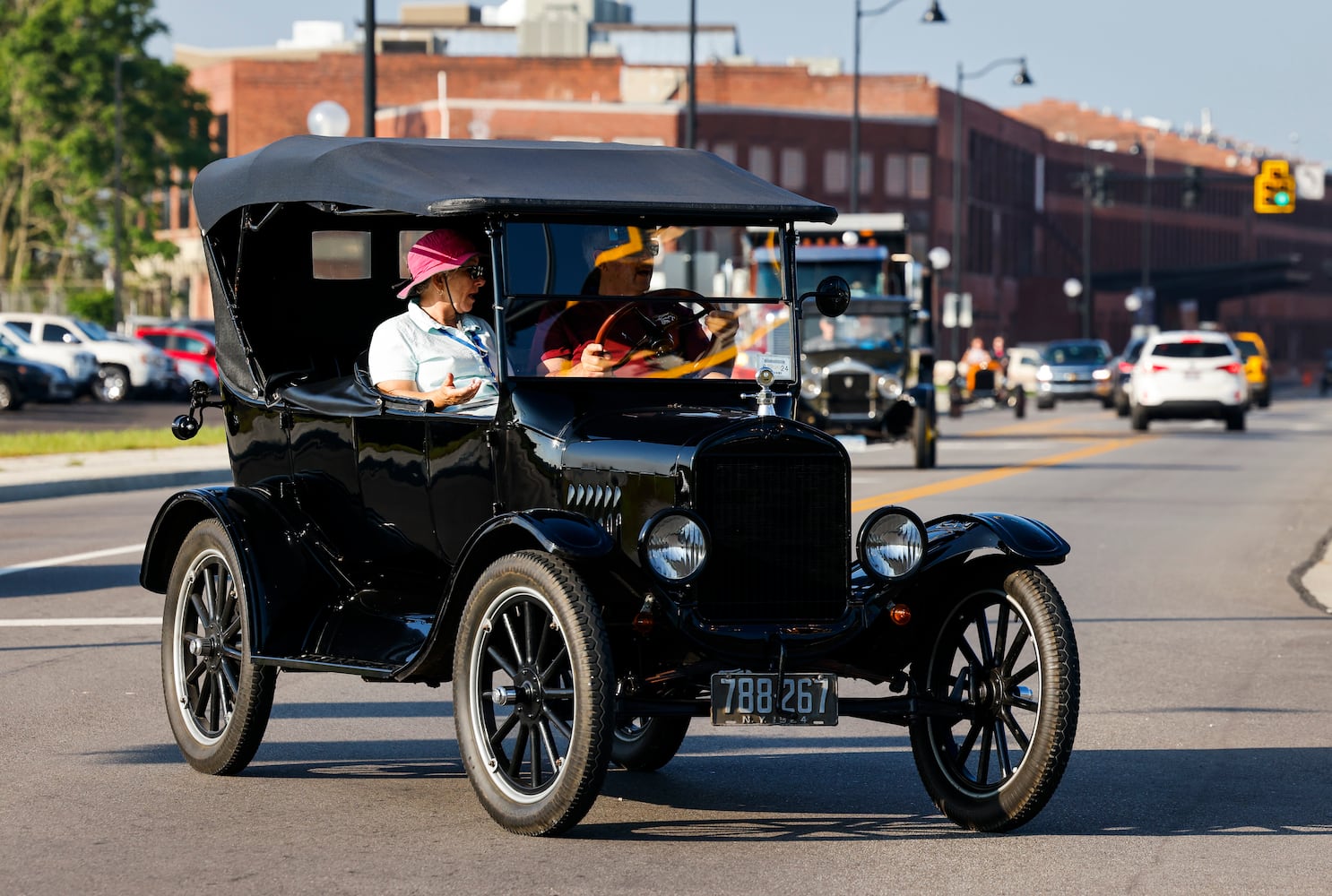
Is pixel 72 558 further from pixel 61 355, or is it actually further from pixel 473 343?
pixel 61 355

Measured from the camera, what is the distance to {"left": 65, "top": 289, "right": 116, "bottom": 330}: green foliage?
2625 inches

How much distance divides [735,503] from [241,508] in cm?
216

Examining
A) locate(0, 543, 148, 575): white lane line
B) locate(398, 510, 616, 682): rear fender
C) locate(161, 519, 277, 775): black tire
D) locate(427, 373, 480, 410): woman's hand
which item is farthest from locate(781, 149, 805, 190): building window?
locate(398, 510, 616, 682): rear fender

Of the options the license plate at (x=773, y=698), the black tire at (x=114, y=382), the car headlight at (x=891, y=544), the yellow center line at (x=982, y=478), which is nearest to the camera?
the license plate at (x=773, y=698)

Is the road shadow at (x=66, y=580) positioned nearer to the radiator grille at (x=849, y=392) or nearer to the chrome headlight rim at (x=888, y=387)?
the radiator grille at (x=849, y=392)

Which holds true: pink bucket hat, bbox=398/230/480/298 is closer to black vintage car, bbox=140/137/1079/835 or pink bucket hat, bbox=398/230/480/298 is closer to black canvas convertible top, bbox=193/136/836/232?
black vintage car, bbox=140/137/1079/835

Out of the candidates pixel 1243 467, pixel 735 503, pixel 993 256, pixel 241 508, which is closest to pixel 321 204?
pixel 241 508

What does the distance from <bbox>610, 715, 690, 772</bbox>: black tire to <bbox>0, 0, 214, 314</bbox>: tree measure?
60229 millimetres

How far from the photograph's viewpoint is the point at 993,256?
362ft

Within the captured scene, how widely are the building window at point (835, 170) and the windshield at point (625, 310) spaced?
88.6 meters

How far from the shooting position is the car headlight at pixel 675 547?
687 cm

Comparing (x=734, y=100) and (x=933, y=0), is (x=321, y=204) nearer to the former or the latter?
(x=933, y=0)

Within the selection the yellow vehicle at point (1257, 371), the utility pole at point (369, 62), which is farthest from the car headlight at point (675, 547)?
the yellow vehicle at point (1257, 371)

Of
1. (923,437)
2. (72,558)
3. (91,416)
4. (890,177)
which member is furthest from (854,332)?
(890,177)
